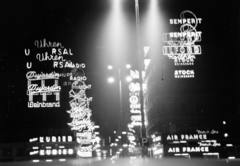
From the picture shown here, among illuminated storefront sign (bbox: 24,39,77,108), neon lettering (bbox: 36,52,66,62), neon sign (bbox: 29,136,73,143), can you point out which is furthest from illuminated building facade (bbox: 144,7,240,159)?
neon lettering (bbox: 36,52,66,62)

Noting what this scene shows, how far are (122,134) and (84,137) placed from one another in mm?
8507

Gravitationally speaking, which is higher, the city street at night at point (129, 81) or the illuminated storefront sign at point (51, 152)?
the city street at night at point (129, 81)

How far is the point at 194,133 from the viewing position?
55.7 meters

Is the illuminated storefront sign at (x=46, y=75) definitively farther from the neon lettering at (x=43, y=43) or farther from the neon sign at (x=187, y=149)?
the neon sign at (x=187, y=149)

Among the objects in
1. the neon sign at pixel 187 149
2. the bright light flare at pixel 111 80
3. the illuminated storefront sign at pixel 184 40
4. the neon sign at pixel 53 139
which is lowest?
the neon sign at pixel 187 149

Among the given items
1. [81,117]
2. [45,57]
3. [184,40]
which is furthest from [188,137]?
[45,57]

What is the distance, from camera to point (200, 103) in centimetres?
5794

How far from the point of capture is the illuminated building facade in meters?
55.5

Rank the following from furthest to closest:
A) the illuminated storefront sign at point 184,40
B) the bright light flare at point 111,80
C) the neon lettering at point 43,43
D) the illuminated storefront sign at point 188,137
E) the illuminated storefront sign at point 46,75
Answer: the bright light flare at point 111,80
the neon lettering at point 43,43
the illuminated storefront sign at point 46,75
the illuminated storefront sign at point 188,137
the illuminated storefront sign at point 184,40

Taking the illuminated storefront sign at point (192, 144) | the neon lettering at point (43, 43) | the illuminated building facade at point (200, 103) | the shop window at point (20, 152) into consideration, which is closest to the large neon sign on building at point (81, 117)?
the neon lettering at point (43, 43)

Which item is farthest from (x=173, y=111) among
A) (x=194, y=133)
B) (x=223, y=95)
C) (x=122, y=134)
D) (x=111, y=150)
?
(x=111, y=150)

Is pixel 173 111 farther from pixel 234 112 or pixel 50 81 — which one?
pixel 50 81

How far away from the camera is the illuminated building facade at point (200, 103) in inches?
2184

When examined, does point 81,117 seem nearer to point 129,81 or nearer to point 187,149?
point 129,81
